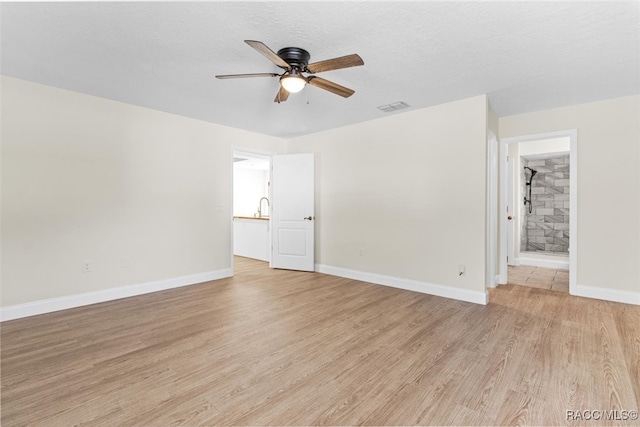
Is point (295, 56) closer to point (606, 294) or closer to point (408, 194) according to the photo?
point (408, 194)

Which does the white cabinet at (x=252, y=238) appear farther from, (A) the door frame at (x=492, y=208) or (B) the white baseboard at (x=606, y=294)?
(B) the white baseboard at (x=606, y=294)

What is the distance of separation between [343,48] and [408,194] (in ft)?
7.84

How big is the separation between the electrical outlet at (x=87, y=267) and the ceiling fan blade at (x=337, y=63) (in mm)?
3480

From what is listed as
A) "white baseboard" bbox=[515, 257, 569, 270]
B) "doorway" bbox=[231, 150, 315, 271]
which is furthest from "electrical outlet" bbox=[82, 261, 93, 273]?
"white baseboard" bbox=[515, 257, 569, 270]

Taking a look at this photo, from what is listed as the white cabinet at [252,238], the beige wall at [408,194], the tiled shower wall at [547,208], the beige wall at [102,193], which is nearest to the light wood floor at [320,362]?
the beige wall at [102,193]

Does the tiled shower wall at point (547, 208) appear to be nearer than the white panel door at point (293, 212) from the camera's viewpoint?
No

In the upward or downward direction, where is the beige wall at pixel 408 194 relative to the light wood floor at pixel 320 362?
upward

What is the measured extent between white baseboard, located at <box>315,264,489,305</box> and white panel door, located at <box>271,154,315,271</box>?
1.74 ft

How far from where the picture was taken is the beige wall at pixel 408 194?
12.2ft

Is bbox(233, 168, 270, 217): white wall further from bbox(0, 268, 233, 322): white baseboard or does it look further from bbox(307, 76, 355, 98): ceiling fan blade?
bbox(307, 76, 355, 98): ceiling fan blade

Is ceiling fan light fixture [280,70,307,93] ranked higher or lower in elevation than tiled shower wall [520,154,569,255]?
higher

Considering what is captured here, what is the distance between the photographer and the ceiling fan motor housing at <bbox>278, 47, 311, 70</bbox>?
2463 millimetres

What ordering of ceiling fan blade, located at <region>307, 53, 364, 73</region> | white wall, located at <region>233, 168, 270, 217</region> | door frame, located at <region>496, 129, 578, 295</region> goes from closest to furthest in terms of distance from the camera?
ceiling fan blade, located at <region>307, 53, 364, 73</region>
door frame, located at <region>496, 129, 578, 295</region>
white wall, located at <region>233, 168, 270, 217</region>

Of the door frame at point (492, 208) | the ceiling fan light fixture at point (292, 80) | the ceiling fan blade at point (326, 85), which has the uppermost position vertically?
the ceiling fan blade at point (326, 85)
